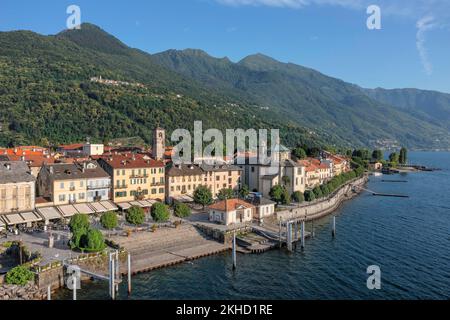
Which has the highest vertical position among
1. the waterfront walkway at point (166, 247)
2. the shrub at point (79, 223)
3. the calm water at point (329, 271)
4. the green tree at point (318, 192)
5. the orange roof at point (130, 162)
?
the orange roof at point (130, 162)

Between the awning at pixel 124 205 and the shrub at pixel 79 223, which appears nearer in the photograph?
the shrub at pixel 79 223

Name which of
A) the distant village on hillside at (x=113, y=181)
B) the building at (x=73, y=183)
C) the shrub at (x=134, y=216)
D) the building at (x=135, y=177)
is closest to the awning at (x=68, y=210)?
the distant village on hillside at (x=113, y=181)

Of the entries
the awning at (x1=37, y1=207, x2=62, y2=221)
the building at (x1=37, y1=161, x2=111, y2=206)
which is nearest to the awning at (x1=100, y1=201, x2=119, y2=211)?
the building at (x1=37, y1=161, x2=111, y2=206)

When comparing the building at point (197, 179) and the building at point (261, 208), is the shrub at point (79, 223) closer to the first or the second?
the building at point (197, 179)

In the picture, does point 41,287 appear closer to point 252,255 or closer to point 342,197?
point 252,255

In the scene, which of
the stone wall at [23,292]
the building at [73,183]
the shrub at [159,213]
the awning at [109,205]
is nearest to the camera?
the stone wall at [23,292]

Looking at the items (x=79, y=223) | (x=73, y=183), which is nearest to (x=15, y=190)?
(x=73, y=183)
